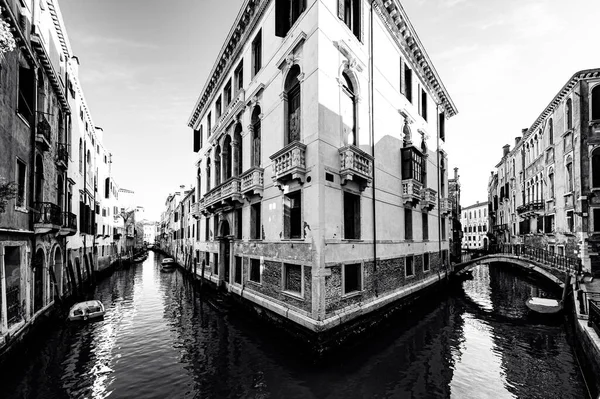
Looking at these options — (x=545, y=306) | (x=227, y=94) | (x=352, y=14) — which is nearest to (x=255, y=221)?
(x=227, y=94)

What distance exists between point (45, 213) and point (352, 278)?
11.4 metres

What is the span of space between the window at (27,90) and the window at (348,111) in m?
11.1

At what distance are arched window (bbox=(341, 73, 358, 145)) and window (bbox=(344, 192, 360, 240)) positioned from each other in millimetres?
2072

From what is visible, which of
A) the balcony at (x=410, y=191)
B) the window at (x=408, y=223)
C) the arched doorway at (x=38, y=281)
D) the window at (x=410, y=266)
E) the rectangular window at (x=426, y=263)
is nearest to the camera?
the arched doorway at (x=38, y=281)

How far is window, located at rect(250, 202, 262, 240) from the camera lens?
41.7ft

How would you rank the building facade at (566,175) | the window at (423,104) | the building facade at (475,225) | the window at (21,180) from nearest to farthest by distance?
the window at (21,180) → the building facade at (566,175) → the window at (423,104) → the building facade at (475,225)

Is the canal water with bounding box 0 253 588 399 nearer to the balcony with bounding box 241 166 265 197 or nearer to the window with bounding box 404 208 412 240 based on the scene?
the window with bounding box 404 208 412 240

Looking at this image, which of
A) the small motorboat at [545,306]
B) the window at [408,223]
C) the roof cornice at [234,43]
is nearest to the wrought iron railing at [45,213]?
the roof cornice at [234,43]

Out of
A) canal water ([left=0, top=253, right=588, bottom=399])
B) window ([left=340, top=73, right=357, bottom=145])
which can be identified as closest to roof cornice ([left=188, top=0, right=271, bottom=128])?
window ([left=340, top=73, right=357, bottom=145])

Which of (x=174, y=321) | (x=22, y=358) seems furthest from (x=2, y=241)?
(x=174, y=321)

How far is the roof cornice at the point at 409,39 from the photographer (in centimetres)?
1293

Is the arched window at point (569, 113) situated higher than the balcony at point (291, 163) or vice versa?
the arched window at point (569, 113)

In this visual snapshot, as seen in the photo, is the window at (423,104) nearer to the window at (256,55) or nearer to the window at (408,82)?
the window at (408,82)

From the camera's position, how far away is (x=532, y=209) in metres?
24.9
